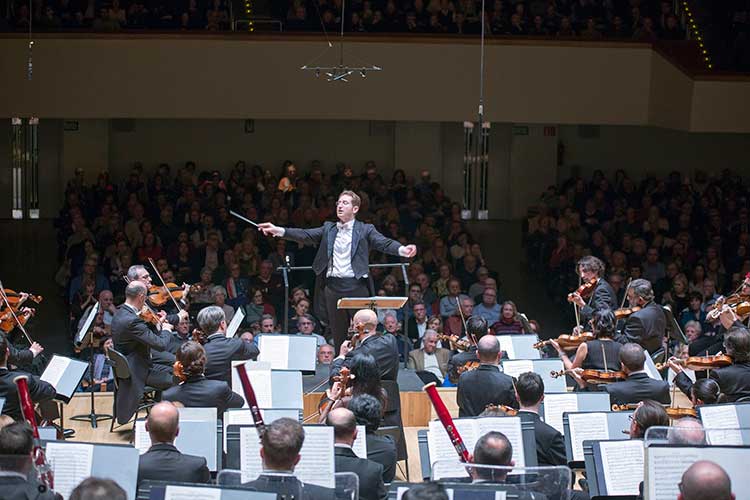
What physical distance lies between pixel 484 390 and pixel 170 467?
2.33 metres

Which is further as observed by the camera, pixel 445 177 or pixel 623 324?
pixel 445 177

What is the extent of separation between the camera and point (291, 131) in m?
18.7

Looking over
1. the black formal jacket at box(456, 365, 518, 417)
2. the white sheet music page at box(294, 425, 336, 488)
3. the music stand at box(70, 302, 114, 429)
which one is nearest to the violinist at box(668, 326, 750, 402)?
the black formal jacket at box(456, 365, 518, 417)

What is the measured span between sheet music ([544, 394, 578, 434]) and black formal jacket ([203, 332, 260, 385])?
2002mm

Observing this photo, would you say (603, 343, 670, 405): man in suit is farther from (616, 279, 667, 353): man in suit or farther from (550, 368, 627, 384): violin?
(616, 279, 667, 353): man in suit

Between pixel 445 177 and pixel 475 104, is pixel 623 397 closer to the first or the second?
pixel 475 104

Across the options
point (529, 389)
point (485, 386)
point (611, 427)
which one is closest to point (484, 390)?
point (485, 386)

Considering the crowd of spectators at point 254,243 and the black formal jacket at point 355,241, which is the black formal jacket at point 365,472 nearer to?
the black formal jacket at point 355,241

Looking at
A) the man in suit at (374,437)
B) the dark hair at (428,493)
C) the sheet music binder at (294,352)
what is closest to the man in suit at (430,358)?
the sheet music binder at (294,352)

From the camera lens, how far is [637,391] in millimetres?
7172

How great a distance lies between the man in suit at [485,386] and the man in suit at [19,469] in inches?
115

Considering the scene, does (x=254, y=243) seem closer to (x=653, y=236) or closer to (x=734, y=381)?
(x=653, y=236)

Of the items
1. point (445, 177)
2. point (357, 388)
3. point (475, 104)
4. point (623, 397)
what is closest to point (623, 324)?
point (623, 397)

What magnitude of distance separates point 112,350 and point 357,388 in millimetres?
2014
